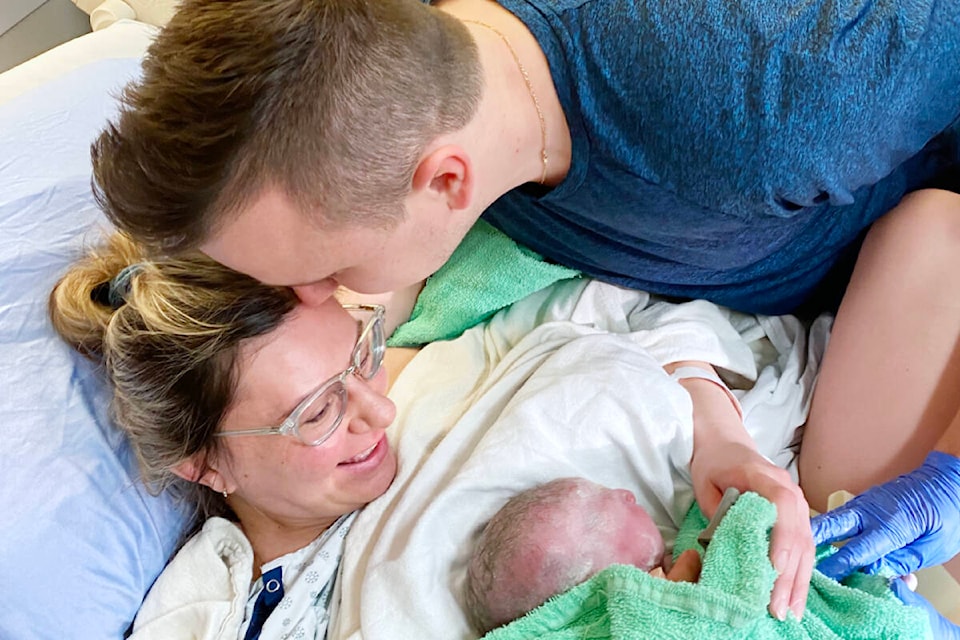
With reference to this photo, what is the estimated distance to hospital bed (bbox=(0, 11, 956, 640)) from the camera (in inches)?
44.3

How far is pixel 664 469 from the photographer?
3.84 feet

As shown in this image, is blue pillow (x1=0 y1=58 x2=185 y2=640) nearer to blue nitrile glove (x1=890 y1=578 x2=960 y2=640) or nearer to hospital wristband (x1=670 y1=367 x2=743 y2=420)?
hospital wristband (x1=670 y1=367 x2=743 y2=420)

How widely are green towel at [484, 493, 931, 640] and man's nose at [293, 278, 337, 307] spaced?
0.47 m

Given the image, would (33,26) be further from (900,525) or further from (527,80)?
(900,525)

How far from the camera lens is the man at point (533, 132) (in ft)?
2.61

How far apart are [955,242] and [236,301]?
1020mm

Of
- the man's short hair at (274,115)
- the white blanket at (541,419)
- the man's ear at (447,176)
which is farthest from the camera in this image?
the white blanket at (541,419)

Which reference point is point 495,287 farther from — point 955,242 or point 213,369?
point 955,242

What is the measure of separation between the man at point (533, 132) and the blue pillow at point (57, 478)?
0.45 meters

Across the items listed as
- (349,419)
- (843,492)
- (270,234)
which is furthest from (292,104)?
(843,492)

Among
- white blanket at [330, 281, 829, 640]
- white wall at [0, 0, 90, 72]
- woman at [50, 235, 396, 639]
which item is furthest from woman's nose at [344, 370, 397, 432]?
white wall at [0, 0, 90, 72]

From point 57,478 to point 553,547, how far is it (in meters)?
0.73

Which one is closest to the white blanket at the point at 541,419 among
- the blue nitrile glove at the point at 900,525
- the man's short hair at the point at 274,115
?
the blue nitrile glove at the point at 900,525

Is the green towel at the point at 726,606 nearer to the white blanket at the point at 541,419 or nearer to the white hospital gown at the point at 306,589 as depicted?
the white blanket at the point at 541,419
